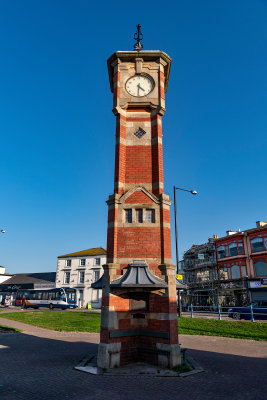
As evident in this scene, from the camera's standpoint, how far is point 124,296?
9609mm

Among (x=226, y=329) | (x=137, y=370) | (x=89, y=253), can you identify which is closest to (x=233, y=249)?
(x=89, y=253)

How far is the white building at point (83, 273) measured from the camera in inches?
1774

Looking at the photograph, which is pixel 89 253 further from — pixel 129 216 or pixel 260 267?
pixel 129 216

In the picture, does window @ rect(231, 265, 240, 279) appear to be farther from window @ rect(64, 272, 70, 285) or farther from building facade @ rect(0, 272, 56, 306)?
building facade @ rect(0, 272, 56, 306)

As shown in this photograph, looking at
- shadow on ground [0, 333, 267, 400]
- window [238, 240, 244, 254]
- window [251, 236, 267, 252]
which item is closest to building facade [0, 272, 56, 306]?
window [238, 240, 244, 254]

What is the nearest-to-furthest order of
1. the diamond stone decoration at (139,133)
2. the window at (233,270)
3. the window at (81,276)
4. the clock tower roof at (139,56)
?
the diamond stone decoration at (139,133) < the clock tower roof at (139,56) < the window at (233,270) < the window at (81,276)

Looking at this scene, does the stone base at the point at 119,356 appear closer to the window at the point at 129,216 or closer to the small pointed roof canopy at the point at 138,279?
the small pointed roof canopy at the point at 138,279

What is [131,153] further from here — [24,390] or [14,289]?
[14,289]

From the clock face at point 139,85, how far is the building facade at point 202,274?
34952 mm

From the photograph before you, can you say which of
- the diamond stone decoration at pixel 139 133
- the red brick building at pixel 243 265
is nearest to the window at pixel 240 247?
the red brick building at pixel 243 265

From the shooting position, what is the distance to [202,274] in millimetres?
49750

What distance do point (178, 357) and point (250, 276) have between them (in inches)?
1264

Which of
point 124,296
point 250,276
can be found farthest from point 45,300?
point 124,296

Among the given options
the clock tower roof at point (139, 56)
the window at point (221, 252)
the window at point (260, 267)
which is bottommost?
the window at point (260, 267)
